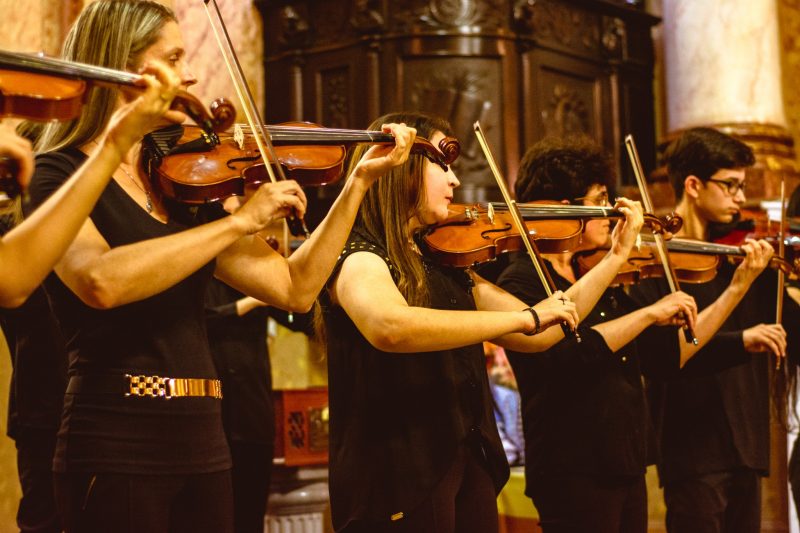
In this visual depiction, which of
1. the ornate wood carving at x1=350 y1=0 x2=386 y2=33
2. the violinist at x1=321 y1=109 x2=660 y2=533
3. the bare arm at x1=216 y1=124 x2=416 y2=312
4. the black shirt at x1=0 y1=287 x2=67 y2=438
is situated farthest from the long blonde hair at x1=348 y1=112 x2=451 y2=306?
the ornate wood carving at x1=350 y1=0 x2=386 y2=33

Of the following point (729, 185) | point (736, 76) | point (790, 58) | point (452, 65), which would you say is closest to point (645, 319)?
point (729, 185)

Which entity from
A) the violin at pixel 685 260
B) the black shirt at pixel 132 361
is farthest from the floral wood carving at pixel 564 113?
the black shirt at pixel 132 361

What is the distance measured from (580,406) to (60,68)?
1654 millimetres

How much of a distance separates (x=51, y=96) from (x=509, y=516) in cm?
325

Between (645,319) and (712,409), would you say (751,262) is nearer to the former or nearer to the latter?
(712,409)

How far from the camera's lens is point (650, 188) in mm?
5777

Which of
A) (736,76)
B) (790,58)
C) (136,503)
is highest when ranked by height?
(790,58)

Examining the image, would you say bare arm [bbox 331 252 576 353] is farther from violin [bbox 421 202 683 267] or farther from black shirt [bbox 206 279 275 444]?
black shirt [bbox 206 279 275 444]

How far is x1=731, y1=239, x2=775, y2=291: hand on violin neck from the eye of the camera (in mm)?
3219

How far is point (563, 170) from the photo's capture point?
306 centimetres

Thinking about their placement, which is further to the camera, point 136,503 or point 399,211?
point 399,211

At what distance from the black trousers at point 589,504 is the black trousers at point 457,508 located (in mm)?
374

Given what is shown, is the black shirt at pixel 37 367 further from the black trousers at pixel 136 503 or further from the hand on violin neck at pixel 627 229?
the hand on violin neck at pixel 627 229

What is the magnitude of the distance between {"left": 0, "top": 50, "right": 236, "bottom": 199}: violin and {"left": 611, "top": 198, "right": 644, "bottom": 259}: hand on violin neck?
1.58m
